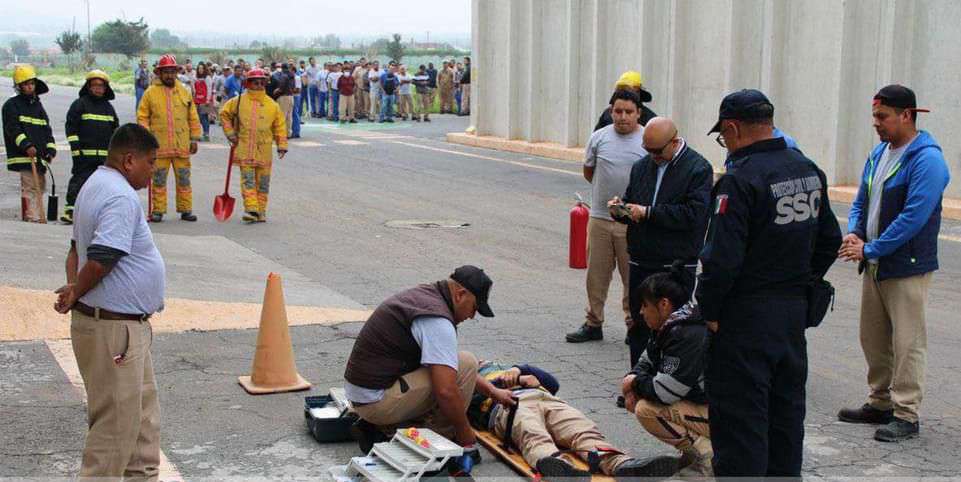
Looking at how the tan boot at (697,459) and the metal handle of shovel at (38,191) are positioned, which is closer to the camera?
the tan boot at (697,459)

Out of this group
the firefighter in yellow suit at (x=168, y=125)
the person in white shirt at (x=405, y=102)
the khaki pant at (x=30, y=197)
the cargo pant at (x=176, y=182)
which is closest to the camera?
the khaki pant at (x=30, y=197)

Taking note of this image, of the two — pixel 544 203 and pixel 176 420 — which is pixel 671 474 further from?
pixel 544 203

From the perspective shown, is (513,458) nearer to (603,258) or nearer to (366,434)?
(366,434)

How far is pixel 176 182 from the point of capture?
15.5 meters

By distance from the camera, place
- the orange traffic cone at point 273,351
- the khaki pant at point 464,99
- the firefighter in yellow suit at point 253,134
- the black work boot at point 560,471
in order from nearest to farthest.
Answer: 1. the black work boot at point 560,471
2. the orange traffic cone at point 273,351
3. the firefighter in yellow suit at point 253,134
4. the khaki pant at point 464,99

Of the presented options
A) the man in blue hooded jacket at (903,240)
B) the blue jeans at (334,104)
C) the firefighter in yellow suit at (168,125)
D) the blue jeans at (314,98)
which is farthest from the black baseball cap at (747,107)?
the blue jeans at (314,98)

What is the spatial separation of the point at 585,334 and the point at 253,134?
7.37 meters

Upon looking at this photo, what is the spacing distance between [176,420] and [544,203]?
11.5 m

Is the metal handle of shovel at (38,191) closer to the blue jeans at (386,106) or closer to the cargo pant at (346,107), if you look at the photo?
the cargo pant at (346,107)

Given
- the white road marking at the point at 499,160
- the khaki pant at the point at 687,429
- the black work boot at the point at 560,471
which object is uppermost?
the khaki pant at the point at 687,429

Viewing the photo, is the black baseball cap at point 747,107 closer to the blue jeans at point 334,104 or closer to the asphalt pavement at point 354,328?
the asphalt pavement at point 354,328

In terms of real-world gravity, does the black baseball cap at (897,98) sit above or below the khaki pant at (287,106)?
above

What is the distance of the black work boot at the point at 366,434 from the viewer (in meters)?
6.50

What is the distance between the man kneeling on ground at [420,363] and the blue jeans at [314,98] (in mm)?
35454
